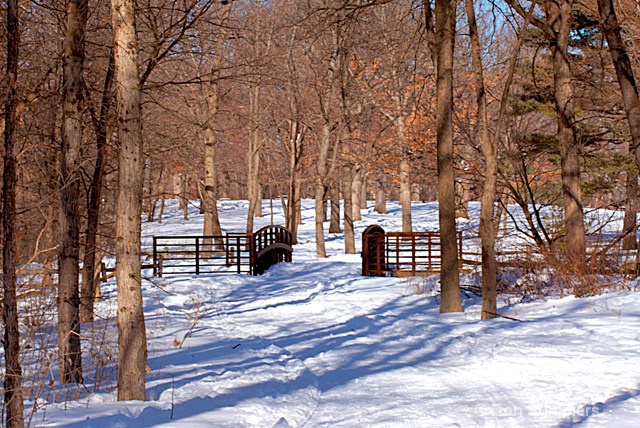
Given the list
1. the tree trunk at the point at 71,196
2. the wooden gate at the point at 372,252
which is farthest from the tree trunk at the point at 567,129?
the tree trunk at the point at 71,196

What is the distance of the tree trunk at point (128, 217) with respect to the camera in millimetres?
6809

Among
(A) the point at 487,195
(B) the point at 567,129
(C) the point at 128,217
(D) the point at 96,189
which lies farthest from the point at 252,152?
(C) the point at 128,217

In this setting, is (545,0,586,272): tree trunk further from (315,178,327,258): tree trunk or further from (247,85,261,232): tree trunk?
(247,85,261,232): tree trunk

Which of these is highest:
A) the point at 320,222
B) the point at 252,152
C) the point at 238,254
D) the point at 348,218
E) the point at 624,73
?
the point at 252,152

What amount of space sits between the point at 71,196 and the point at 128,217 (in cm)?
211

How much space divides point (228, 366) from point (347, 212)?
71.7 feet

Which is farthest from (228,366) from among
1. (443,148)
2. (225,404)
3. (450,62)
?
(450,62)

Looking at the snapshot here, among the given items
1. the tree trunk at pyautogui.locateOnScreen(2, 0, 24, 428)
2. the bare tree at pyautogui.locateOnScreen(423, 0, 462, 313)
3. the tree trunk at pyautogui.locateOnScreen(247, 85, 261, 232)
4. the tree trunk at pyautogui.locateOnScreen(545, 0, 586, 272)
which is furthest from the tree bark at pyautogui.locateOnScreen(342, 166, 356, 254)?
the tree trunk at pyautogui.locateOnScreen(2, 0, 24, 428)

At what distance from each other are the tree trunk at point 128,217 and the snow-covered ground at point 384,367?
1.29 ft

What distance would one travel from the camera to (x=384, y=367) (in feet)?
29.4

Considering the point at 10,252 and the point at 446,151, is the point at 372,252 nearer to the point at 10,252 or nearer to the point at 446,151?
the point at 446,151

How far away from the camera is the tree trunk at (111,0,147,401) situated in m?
6.81

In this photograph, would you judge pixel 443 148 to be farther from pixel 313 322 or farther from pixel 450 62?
pixel 313 322

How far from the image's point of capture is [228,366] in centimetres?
885
